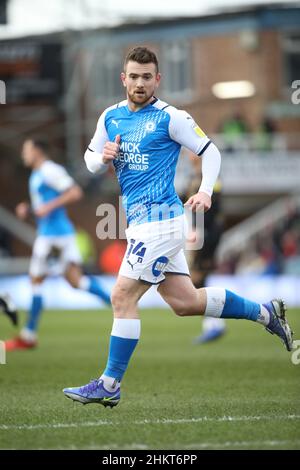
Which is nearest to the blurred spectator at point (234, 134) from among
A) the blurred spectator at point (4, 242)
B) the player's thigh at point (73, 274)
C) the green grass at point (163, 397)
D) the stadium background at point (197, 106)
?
the stadium background at point (197, 106)

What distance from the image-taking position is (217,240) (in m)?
13.5

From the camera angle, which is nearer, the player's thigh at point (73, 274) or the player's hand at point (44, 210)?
the player's hand at point (44, 210)

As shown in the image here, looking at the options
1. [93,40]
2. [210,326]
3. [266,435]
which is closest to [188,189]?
[210,326]

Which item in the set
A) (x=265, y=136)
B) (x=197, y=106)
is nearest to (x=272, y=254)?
(x=265, y=136)

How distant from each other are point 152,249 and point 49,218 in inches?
249

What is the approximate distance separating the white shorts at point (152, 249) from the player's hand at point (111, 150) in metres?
0.47

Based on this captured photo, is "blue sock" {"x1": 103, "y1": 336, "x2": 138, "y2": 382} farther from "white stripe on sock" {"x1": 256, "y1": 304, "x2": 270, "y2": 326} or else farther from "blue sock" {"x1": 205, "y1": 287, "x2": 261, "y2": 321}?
"white stripe on sock" {"x1": 256, "y1": 304, "x2": 270, "y2": 326}

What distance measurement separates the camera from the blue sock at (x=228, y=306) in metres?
7.89

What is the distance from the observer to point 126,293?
24.2ft

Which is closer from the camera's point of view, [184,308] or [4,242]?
[184,308]

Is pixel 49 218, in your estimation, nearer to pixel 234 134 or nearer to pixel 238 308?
pixel 238 308

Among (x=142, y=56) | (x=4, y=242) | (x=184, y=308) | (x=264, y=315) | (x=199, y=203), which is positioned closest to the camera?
(x=199, y=203)

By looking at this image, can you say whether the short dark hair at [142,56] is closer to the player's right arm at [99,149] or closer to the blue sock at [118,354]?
the player's right arm at [99,149]

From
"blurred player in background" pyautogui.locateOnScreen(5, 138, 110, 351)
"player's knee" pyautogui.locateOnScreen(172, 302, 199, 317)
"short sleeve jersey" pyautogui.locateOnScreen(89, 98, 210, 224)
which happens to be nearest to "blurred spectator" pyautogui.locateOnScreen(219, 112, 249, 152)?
"blurred player in background" pyautogui.locateOnScreen(5, 138, 110, 351)
